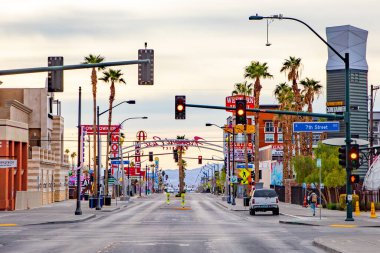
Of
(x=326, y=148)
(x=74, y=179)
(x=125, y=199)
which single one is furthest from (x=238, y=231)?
(x=74, y=179)

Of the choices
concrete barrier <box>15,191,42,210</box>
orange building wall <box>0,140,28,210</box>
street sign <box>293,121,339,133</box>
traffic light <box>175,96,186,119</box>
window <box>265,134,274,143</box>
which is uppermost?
window <box>265,134,274,143</box>

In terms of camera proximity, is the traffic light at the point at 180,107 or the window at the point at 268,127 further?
the window at the point at 268,127

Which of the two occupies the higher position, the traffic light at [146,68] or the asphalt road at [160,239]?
the traffic light at [146,68]

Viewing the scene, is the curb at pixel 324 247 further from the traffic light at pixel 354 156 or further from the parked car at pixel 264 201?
the parked car at pixel 264 201

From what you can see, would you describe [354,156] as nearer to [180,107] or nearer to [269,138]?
[180,107]

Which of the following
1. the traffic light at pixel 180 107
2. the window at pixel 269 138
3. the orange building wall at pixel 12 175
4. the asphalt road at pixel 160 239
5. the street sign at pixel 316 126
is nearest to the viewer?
the asphalt road at pixel 160 239

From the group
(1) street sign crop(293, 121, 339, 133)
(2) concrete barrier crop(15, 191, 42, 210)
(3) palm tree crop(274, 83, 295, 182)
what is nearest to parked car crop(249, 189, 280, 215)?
(1) street sign crop(293, 121, 339, 133)

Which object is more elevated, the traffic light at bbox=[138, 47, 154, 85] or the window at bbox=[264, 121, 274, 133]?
the window at bbox=[264, 121, 274, 133]

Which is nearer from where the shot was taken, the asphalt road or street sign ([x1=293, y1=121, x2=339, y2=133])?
the asphalt road

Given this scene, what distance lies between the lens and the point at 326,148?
7638 centimetres

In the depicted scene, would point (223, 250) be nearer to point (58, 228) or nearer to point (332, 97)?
point (58, 228)

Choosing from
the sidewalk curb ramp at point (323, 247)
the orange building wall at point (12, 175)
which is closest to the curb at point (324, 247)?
the sidewalk curb ramp at point (323, 247)

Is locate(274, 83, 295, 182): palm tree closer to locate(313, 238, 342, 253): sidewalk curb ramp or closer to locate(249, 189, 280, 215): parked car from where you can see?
locate(249, 189, 280, 215): parked car

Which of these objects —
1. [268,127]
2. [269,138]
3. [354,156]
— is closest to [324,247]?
[354,156]
